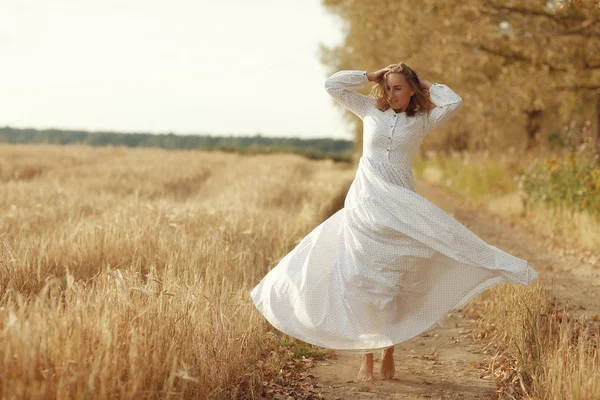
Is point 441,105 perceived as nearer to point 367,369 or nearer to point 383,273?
point 383,273

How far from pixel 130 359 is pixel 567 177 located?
11.3 m

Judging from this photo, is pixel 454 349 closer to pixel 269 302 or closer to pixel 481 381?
pixel 481 381

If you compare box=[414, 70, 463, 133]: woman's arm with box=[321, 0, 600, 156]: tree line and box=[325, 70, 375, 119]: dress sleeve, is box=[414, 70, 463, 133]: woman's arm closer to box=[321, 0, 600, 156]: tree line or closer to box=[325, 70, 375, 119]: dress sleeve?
box=[325, 70, 375, 119]: dress sleeve

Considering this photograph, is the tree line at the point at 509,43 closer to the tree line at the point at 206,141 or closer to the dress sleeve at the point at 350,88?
the dress sleeve at the point at 350,88

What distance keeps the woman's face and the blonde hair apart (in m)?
0.03

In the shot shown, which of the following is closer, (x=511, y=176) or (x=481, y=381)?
(x=481, y=381)

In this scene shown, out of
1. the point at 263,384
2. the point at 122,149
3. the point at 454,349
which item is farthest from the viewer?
the point at 122,149

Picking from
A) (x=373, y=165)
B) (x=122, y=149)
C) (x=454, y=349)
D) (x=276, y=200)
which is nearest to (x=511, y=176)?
(x=276, y=200)

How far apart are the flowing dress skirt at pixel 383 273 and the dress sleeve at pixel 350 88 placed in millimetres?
542

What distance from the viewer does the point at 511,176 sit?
17.5 meters

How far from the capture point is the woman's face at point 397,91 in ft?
16.0

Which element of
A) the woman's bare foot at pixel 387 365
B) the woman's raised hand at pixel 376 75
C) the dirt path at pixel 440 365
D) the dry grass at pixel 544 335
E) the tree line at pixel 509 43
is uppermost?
the tree line at pixel 509 43

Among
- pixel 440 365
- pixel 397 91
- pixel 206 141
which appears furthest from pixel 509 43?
pixel 206 141

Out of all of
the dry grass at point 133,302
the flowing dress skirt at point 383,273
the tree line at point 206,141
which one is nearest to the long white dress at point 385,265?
the flowing dress skirt at point 383,273
